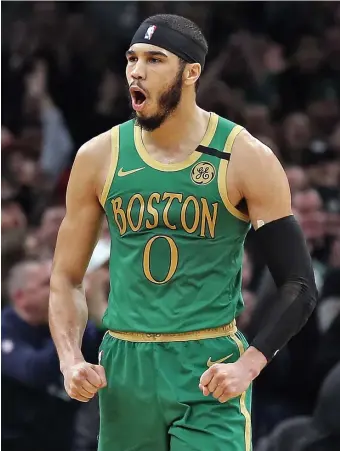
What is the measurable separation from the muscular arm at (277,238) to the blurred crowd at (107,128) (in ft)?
7.41

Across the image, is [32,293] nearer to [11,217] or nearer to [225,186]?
[11,217]

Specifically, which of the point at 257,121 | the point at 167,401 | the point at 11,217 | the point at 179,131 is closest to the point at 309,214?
the point at 257,121

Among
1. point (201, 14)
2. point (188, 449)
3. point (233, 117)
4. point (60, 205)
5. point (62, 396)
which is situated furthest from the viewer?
point (201, 14)

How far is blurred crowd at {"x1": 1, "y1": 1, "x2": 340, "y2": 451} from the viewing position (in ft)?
20.7

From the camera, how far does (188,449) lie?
3.82 meters

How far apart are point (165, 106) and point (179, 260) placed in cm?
51

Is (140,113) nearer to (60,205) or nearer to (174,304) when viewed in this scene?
(174,304)

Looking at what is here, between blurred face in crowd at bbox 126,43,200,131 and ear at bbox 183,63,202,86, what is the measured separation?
1 centimetres

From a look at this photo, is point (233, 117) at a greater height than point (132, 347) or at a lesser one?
greater

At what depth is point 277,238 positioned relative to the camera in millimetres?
3896

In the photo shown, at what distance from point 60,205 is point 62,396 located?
2275 millimetres

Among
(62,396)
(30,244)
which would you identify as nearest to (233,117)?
(30,244)

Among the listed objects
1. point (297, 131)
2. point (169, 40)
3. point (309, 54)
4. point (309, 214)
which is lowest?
point (309, 214)

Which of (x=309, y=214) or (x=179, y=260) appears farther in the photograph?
(x=309, y=214)
